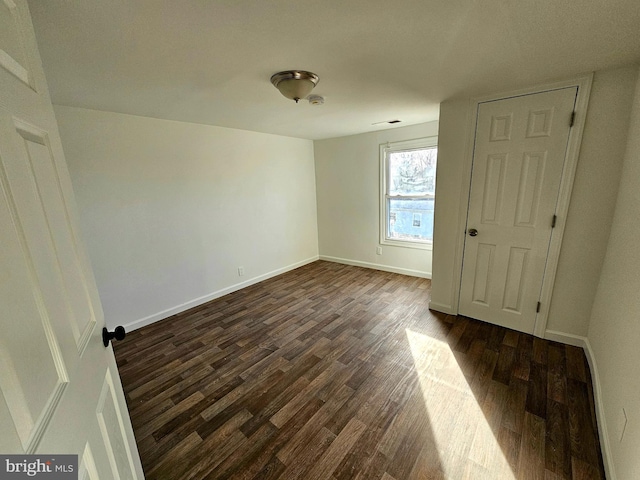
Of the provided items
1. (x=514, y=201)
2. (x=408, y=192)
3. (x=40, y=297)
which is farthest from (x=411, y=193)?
(x=40, y=297)

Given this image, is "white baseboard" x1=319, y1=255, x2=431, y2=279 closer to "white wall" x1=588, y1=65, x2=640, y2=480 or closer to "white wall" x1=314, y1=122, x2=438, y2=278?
"white wall" x1=314, y1=122, x2=438, y2=278

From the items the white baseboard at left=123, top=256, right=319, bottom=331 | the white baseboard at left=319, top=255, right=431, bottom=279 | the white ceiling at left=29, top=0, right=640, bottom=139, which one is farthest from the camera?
the white baseboard at left=319, top=255, right=431, bottom=279

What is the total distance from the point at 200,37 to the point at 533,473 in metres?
2.74

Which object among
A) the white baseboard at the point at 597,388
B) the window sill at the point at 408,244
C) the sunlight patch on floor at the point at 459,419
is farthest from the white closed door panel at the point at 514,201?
the window sill at the point at 408,244

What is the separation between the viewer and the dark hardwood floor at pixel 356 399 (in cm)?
142

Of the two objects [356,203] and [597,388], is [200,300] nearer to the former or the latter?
[356,203]

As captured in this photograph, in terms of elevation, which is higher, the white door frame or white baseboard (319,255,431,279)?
the white door frame

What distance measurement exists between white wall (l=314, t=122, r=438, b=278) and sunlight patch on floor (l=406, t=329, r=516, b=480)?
2.02 meters

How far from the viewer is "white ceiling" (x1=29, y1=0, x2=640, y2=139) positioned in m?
1.14

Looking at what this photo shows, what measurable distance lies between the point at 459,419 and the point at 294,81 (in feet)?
7.85

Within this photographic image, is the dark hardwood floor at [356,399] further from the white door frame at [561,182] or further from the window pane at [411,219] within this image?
the window pane at [411,219]

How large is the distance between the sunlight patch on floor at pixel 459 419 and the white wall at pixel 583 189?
1.06 meters

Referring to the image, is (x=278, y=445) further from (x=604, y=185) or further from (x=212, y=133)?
(x=212, y=133)

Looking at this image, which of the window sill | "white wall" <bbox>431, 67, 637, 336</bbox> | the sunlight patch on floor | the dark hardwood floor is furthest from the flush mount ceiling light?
the window sill
